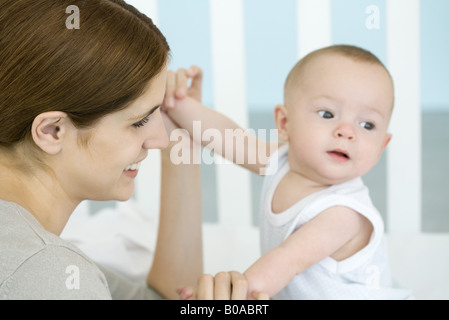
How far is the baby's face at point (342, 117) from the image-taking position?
3.41 ft

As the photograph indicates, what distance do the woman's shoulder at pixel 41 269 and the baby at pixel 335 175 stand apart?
15.2 inches

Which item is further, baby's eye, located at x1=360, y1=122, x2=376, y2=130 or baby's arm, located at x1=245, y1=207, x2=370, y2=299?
baby's eye, located at x1=360, y1=122, x2=376, y2=130

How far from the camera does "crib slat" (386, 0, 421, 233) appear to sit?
1.59 metres

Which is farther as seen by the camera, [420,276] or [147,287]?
[420,276]

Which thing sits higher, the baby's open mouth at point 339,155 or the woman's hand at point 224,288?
the baby's open mouth at point 339,155

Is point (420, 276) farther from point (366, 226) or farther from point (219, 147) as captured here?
point (219, 147)

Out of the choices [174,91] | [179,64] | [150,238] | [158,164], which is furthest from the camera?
[179,64]

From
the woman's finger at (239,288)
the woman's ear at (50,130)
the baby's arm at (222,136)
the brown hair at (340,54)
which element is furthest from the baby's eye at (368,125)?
the woman's ear at (50,130)

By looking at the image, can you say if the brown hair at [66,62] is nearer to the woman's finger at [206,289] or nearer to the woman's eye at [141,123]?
the woman's eye at [141,123]

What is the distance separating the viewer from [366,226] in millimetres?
1080

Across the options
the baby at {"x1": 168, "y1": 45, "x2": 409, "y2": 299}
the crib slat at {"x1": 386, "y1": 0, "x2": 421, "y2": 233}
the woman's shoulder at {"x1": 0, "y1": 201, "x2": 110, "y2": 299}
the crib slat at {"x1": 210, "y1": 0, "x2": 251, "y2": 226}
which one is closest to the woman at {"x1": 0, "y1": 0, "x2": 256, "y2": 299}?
the woman's shoulder at {"x1": 0, "y1": 201, "x2": 110, "y2": 299}

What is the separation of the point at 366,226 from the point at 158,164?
98cm

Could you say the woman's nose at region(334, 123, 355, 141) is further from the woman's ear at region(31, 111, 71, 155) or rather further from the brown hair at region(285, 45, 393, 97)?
the woman's ear at region(31, 111, 71, 155)

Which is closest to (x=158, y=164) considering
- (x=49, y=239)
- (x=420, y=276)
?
(x=420, y=276)
